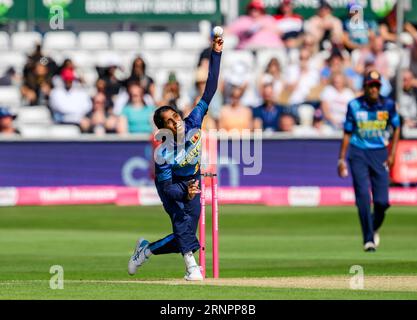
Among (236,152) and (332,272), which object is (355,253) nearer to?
(332,272)

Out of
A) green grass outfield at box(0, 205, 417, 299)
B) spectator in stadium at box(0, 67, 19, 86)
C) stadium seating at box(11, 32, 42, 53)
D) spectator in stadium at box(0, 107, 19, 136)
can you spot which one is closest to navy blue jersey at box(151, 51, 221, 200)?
green grass outfield at box(0, 205, 417, 299)

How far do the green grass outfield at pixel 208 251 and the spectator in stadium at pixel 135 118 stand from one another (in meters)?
1.76

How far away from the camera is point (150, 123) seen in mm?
24000

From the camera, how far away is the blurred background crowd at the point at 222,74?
24.2 metres

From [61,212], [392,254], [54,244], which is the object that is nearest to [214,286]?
[392,254]

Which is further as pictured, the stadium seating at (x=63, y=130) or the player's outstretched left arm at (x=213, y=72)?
the stadium seating at (x=63, y=130)

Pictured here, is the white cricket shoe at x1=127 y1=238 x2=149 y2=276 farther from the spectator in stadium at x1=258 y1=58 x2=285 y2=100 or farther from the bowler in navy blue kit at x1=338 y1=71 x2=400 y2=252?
the spectator in stadium at x1=258 y1=58 x2=285 y2=100

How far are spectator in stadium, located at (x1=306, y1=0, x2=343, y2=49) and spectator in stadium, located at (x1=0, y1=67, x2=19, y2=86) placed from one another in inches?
231

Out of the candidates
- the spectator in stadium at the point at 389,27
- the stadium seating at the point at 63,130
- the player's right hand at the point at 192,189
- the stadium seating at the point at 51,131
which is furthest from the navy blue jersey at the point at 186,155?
the spectator in stadium at the point at 389,27

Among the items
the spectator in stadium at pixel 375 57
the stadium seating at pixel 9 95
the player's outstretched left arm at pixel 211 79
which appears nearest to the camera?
the player's outstretched left arm at pixel 211 79

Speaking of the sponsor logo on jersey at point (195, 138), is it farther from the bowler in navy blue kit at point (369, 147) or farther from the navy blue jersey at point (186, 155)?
the bowler in navy blue kit at point (369, 147)

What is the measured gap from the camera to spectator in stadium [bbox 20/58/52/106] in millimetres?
25000

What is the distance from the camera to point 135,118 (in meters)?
24.1

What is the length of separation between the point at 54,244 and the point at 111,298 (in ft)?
23.2
